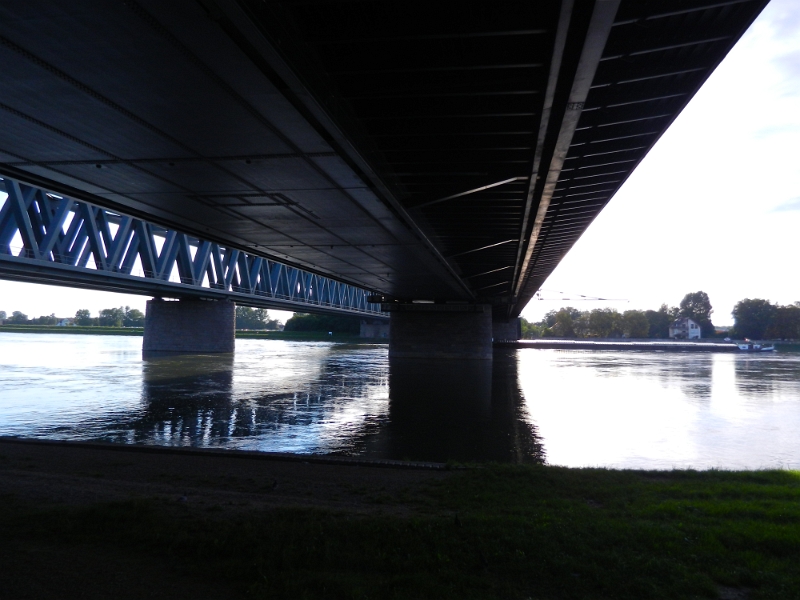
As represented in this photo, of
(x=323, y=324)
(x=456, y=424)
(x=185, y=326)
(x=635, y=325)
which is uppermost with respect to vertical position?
(x=635, y=325)

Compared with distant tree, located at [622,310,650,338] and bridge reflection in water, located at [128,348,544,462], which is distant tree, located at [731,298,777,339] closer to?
distant tree, located at [622,310,650,338]

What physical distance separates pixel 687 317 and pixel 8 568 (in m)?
209

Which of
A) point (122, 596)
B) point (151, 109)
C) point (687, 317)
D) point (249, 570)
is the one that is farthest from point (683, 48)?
point (687, 317)

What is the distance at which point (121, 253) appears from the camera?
4334 centimetres

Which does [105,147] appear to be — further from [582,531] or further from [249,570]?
[582,531]

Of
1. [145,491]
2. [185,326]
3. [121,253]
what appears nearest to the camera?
[145,491]

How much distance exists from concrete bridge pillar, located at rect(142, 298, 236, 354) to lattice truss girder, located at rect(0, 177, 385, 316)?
363 cm

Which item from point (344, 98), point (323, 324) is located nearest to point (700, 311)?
point (323, 324)

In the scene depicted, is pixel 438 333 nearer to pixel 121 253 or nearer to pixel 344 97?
pixel 121 253

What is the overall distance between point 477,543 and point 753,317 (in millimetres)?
179593

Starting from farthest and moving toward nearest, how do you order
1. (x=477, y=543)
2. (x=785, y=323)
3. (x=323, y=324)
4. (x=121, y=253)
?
1. (x=785, y=323)
2. (x=323, y=324)
3. (x=121, y=253)
4. (x=477, y=543)

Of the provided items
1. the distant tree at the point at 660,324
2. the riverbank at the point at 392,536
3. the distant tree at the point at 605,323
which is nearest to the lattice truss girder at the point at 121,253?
the riverbank at the point at 392,536

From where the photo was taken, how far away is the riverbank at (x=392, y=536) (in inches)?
204

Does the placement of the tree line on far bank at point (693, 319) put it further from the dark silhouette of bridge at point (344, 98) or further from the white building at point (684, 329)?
the dark silhouette of bridge at point (344, 98)
